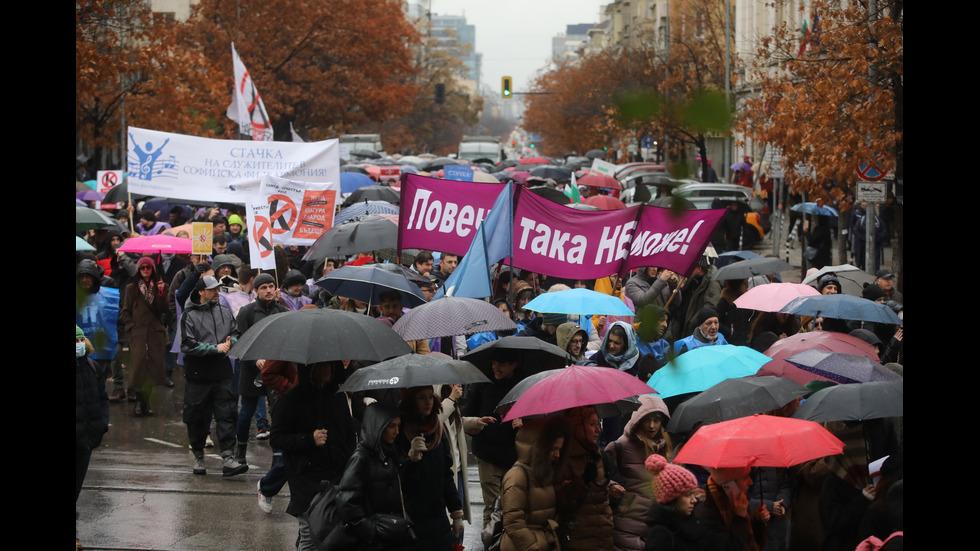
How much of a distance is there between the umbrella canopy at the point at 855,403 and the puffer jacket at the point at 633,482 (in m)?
0.87

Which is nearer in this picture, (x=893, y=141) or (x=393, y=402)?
(x=393, y=402)

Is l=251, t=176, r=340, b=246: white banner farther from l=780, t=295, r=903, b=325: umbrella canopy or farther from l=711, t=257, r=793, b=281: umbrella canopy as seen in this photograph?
l=780, t=295, r=903, b=325: umbrella canopy

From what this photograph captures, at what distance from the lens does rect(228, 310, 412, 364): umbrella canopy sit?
6449 mm

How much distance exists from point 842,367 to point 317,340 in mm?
3042

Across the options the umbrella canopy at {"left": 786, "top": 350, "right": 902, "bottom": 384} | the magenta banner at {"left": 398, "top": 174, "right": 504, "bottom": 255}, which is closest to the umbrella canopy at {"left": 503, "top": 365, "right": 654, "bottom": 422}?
the umbrella canopy at {"left": 786, "top": 350, "right": 902, "bottom": 384}

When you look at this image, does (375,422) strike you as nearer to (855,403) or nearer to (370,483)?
(370,483)

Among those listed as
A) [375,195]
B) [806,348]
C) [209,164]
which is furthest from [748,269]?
[375,195]

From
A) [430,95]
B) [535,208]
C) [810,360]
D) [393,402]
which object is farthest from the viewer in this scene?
[430,95]

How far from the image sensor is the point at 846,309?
8969 millimetres

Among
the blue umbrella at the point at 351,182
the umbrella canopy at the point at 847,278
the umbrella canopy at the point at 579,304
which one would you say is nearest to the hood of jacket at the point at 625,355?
the umbrella canopy at the point at 579,304
